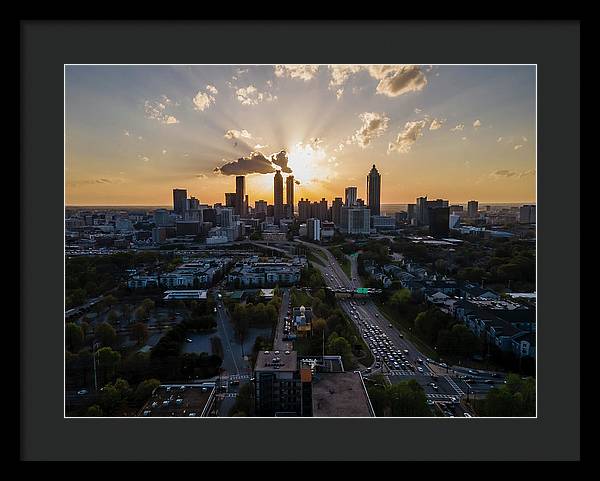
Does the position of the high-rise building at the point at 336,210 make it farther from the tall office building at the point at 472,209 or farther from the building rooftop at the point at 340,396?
the building rooftop at the point at 340,396

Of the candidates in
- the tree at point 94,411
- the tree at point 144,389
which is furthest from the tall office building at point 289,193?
the tree at point 94,411

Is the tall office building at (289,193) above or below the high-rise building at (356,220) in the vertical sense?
above

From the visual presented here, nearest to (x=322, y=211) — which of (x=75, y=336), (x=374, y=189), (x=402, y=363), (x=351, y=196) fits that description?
(x=351, y=196)

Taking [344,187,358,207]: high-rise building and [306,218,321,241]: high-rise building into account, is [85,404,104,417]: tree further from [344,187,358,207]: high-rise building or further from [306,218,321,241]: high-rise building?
[306,218,321,241]: high-rise building

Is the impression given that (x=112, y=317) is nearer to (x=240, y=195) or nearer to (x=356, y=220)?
(x=240, y=195)

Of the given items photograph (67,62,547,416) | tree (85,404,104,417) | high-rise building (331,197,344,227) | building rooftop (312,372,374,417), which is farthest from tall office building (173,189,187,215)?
building rooftop (312,372,374,417)
